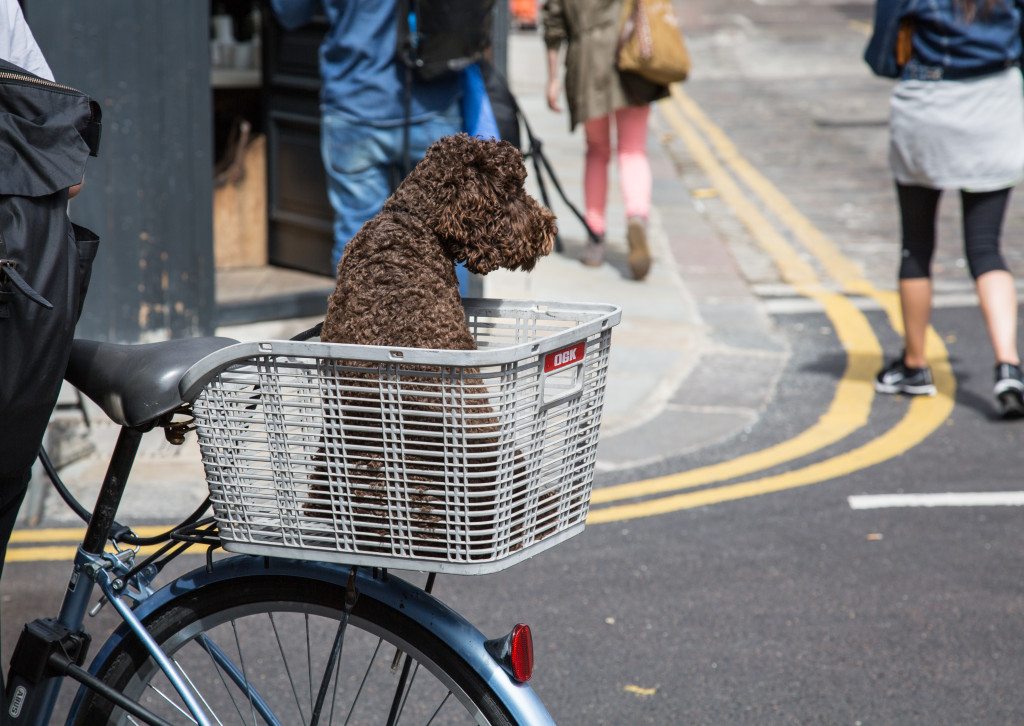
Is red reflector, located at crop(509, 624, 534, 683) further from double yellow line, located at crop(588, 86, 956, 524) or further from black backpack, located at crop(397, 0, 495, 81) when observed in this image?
black backpack, located at crop(397, 0, 495, 81)

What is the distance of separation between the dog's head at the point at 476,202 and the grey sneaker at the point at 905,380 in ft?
13.4

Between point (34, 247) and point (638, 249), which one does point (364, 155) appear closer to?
point (638, 249)

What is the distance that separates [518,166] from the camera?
2.08 m

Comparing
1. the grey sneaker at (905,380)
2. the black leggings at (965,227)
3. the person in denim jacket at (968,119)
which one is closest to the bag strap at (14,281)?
the person in denim jacket at (968,119)

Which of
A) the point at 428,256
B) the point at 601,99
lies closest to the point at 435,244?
the point at 428,256

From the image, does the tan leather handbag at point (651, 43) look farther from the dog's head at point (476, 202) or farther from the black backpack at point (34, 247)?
the black backpack at point (34, 247)

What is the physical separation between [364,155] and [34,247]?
3.23 m

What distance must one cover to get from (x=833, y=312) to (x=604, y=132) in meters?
1.69

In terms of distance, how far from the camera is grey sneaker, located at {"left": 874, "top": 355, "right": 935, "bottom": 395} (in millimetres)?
5766

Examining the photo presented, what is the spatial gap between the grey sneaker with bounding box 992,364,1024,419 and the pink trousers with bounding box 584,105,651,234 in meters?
2.78

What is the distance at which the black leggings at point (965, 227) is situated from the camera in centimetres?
538

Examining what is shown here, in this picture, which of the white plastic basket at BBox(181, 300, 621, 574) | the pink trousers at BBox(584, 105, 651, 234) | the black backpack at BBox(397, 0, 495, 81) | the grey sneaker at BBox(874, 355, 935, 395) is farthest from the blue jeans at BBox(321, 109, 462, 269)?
the white plastic basket at BBox(181, 300, 621, 574)

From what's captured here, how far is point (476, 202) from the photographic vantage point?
6.70ft

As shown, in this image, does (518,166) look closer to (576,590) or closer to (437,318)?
(437,318)
